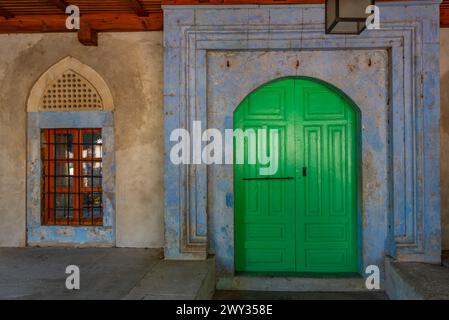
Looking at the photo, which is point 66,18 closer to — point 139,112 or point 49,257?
point 139,112

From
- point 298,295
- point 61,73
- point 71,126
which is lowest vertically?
point 298,295

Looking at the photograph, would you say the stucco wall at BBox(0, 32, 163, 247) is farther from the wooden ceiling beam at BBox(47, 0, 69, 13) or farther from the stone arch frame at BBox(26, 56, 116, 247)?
the wooden ceiling beam at BBox(47, 0, 69, 13)

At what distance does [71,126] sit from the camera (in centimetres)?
554

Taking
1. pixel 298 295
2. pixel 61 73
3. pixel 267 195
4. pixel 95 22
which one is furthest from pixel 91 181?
pixel 298 295

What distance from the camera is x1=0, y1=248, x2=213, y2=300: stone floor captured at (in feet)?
12.1

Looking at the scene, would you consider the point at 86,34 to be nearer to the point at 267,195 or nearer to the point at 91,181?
the point at 91,181

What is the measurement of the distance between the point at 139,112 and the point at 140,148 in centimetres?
53

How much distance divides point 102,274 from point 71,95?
276cm

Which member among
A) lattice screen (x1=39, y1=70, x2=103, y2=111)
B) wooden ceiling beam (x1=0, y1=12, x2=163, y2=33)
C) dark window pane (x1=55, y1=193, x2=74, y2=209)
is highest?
wooden ceiling beam (x1=0, y1=12, x2=163, y2=33)

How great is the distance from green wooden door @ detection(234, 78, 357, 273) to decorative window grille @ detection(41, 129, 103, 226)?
2.38 m

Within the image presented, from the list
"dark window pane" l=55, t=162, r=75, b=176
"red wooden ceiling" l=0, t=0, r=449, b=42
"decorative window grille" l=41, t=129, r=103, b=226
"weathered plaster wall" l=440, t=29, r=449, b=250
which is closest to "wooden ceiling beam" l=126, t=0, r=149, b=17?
"red wooden ceiling" l=0, t=0, r=449, b=42

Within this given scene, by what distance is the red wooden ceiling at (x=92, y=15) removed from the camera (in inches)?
190

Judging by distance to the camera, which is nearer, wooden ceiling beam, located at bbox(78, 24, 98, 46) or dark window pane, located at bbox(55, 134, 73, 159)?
wooden ceiling beam, located at bbox(78, 24, 98, 46)

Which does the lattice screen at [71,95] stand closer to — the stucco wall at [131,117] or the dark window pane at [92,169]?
the stucco wall at [131,117]
